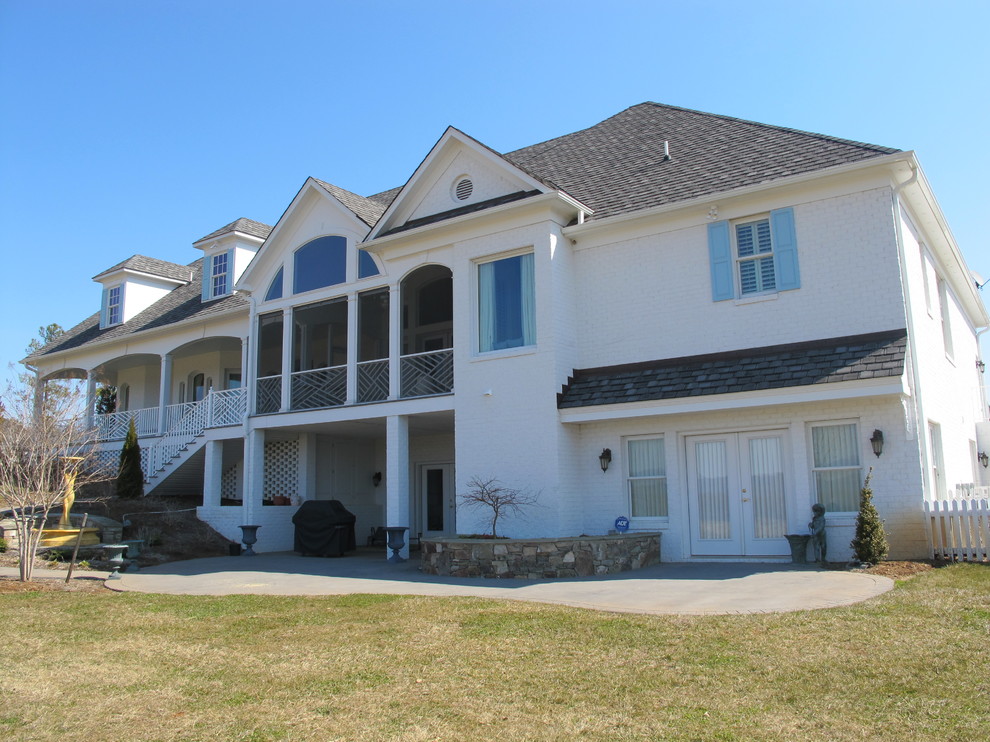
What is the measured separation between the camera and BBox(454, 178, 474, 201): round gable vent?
56.3 feet

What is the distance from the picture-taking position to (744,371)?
13484mm

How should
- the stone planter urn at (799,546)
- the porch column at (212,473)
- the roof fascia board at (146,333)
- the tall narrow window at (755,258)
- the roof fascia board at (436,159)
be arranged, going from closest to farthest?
the stone planter urn at (799,546) → the tall narrow window at (755,258) → the roof fascia board at (436,159) → the porch column at (212,473) → the roof fascia board at (146,333)

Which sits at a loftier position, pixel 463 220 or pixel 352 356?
pixel 463 220

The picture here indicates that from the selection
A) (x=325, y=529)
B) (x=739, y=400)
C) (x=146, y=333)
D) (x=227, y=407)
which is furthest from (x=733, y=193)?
(x=146, y=333)

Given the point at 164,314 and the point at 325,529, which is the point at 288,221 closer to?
the point at 325,529

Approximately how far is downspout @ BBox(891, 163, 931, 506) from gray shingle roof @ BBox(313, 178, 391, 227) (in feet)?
35.4

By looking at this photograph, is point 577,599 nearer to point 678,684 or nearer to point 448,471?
point 678,684

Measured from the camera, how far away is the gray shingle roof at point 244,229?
82.1 feet

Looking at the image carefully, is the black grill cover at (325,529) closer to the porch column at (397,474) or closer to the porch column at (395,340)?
the porch column at (397,474)

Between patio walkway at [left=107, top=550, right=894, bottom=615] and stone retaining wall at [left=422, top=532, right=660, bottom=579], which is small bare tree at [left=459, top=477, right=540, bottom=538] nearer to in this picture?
stone retaining wall at [left=422, top=532, right=660, bottom=579]

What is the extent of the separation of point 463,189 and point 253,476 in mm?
8566

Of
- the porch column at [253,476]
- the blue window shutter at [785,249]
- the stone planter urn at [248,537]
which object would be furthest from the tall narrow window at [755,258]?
the porch column at [253,476]

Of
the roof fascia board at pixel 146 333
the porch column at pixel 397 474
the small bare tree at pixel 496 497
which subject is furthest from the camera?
the roof fascia board at pixel 146 333

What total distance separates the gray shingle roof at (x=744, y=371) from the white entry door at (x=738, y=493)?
109 centimetres
